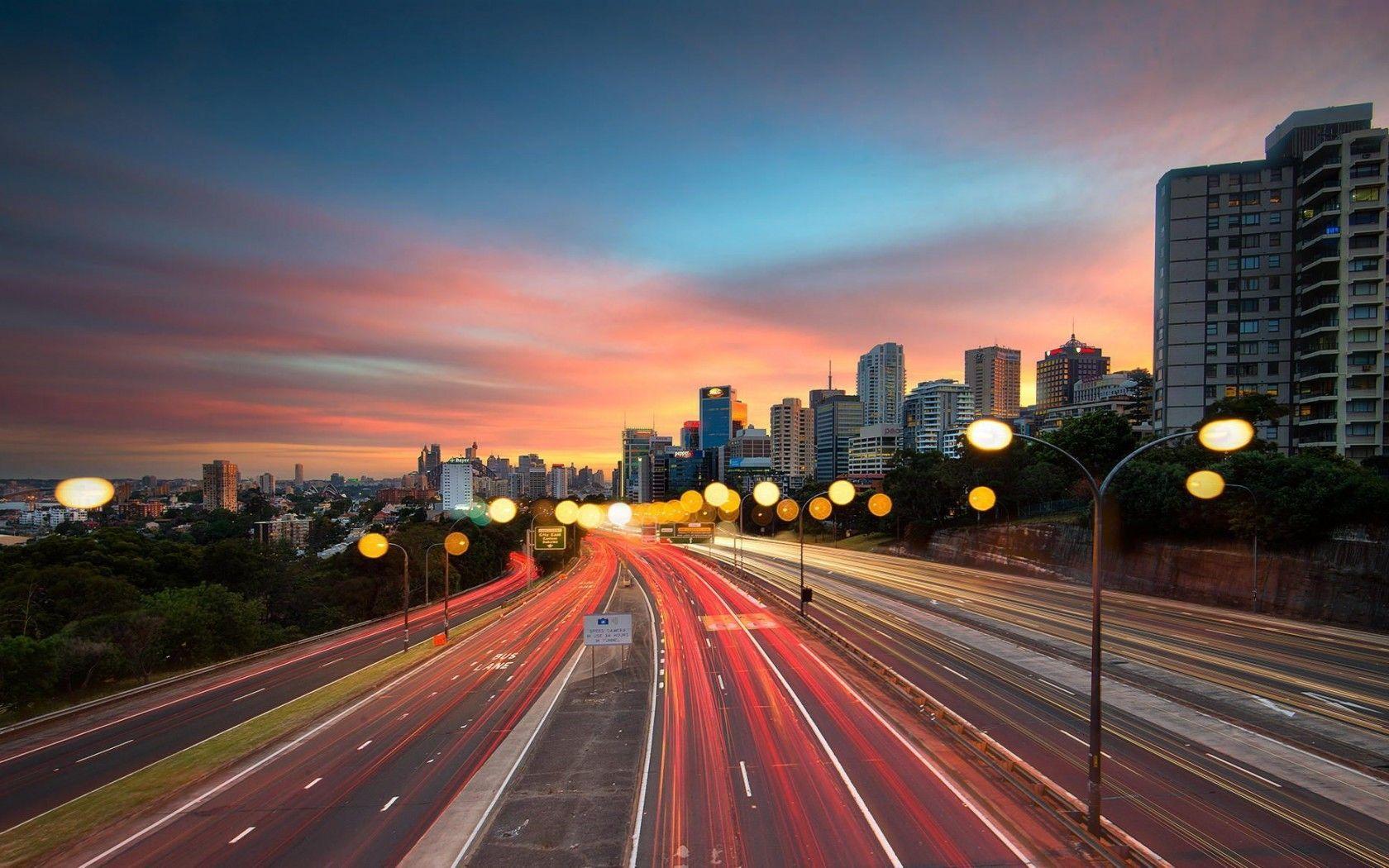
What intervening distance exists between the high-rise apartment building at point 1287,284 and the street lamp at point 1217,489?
29268 millimetres

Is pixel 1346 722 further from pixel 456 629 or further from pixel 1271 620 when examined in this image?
pixel 456 629

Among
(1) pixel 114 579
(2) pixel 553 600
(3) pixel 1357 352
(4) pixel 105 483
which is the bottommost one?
(2) pixel 553 600

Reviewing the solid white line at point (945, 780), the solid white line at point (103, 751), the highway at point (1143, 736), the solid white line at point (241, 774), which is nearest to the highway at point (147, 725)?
the solid white line at point (103, 751)

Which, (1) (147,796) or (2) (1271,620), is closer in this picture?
(1) (147,796)

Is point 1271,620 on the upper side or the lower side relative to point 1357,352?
lower

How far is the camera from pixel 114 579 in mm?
58531

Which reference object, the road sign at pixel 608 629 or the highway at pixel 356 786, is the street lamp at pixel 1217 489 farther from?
the highway at pixel 356 786

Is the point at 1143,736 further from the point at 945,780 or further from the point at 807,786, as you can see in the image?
the point at 807,786

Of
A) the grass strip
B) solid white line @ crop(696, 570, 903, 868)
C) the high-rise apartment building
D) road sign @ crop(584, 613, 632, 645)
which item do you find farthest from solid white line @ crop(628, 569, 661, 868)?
the high-rise apartment building

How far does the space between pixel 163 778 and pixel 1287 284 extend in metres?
105

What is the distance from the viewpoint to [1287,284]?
3054 inches

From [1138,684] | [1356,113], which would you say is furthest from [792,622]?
[1356,113]

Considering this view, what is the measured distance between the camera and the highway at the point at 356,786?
742 inches

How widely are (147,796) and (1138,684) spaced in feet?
126
